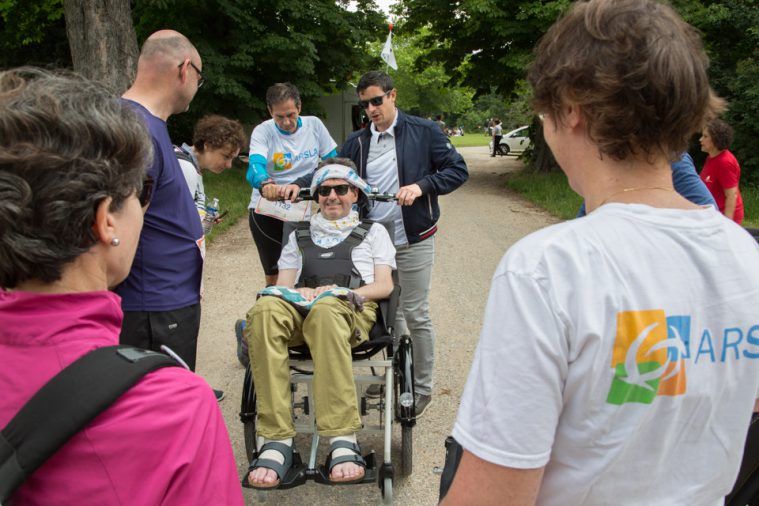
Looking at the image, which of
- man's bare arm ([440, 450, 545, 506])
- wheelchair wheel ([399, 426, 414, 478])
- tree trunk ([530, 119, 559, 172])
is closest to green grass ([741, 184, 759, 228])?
tree trunk ([530, 119, 559, 172])

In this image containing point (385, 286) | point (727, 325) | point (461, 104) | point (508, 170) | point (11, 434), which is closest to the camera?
point (11, 434)

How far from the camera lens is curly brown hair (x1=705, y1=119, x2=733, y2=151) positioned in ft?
19.1

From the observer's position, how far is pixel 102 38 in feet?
29.1

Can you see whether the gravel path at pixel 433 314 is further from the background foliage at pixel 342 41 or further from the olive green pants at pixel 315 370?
the background foliage at pixel 342 41

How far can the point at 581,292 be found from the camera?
99 cm

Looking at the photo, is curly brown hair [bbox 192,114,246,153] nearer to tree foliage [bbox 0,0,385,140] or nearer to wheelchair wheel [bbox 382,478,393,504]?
wheelchair wheel [bbox 382,478,393,504]

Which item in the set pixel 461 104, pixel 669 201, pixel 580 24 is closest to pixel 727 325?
pixel 669 201

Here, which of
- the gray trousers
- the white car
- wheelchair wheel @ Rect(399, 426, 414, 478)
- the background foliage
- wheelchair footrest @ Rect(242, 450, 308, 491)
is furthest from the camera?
the white car

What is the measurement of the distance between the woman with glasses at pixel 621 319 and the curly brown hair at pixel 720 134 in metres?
5.37

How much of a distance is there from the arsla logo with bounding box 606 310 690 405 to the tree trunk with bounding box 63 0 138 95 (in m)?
9.02

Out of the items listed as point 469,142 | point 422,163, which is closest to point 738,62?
point 422,163

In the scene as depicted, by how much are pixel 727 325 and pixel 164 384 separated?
95cm

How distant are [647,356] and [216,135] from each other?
3.83 m

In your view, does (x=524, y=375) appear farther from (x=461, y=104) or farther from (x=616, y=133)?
(x=461, y=104)
